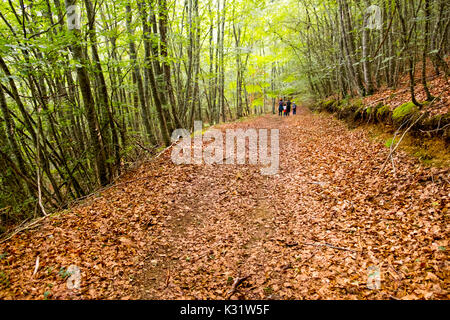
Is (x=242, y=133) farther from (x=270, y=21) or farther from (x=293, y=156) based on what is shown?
(x=270, y=21)

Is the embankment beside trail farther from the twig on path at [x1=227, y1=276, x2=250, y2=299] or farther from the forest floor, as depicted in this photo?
the twig on path at [x1=227, y1=276, x2=250, y2=299]

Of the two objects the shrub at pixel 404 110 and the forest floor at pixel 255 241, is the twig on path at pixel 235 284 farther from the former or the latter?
the shrub at pixel 404 110

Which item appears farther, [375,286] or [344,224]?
[344,224]

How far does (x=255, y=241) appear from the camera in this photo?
510cm

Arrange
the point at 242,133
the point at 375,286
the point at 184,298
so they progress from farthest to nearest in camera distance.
→ the point at 242,133, the point at 184,298, the point at 375,286

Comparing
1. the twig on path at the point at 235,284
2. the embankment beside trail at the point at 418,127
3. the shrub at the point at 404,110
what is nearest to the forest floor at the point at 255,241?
the twig on path at the point at 235,284

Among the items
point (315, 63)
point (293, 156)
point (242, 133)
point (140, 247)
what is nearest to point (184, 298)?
point (140, 247)

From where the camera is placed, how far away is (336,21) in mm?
14984

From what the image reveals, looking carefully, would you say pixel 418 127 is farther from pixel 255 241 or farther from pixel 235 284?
pixel 235 284

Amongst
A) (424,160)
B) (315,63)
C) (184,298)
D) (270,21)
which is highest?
(270,21)

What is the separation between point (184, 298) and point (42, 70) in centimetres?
673

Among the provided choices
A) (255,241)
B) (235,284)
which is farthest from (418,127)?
(235,284)

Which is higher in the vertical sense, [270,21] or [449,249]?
[270,21]

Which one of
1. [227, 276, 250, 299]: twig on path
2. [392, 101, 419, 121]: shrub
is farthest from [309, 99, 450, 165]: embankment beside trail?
[227, 276, 250, 299]: twig on path
